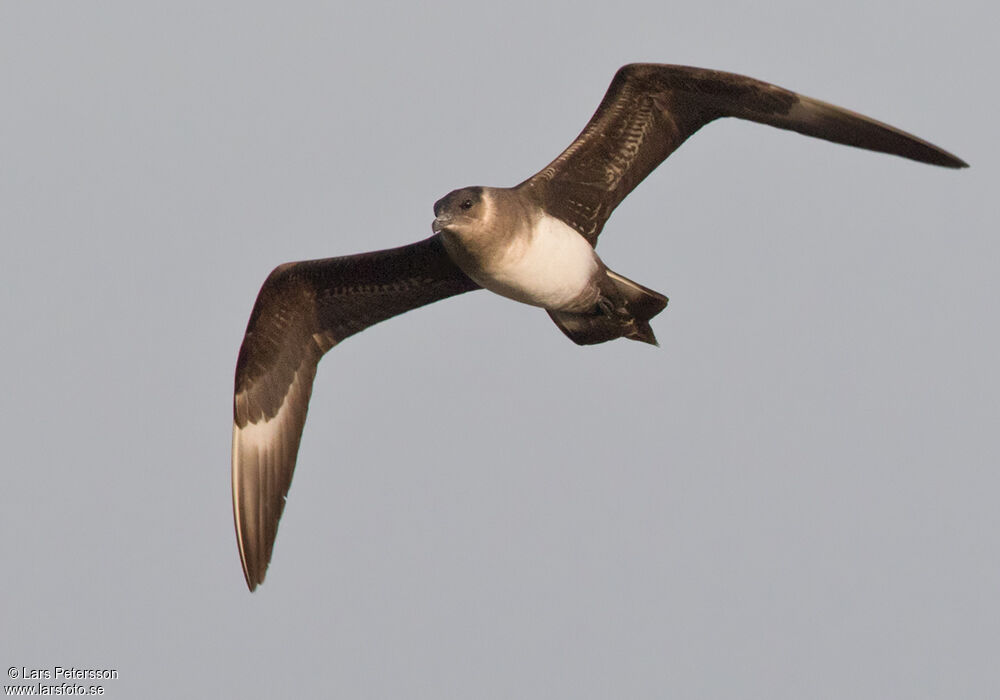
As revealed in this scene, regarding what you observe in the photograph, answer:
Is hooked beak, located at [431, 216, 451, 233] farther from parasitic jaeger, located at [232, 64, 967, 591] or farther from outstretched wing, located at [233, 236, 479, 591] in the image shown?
outstretched wing, located at [233, 236, 479, 591]

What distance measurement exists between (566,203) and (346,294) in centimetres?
166

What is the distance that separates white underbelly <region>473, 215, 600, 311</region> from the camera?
28.7 feet

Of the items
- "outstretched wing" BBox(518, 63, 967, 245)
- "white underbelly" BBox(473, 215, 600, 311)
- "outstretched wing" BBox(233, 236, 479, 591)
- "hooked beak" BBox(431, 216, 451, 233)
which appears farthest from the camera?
"outstretched wing" BBox(233, 236, 479, 591)

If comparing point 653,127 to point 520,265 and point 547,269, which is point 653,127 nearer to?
point 547,269

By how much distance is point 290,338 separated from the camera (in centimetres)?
987

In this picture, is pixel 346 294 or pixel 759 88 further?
pixel 346 294

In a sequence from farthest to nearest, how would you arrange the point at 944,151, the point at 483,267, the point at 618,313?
the point at 618,313 < the point at 483,267 < the point at 944,151

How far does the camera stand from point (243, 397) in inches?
388

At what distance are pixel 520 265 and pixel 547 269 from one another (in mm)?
192

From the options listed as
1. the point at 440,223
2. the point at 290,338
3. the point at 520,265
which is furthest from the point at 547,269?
the point at 290,338

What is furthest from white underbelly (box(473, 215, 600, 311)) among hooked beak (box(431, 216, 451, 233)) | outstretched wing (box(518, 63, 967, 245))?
hooked beak (box(431, 216, 451, 233))

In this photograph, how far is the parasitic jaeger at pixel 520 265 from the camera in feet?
28.2

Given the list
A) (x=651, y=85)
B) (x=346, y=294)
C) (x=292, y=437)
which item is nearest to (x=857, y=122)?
(x=651, y=85)

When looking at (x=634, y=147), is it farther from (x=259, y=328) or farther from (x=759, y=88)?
(x=259, y=328)
